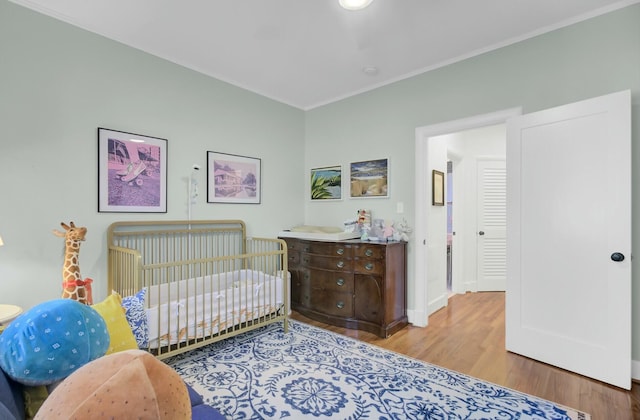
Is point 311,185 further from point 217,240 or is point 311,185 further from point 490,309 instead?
point 490,309

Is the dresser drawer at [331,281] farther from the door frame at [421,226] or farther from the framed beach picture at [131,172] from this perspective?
the framed beach picture at [131,172]

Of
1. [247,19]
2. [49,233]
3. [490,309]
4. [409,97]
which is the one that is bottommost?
[490,309]

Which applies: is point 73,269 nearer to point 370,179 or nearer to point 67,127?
point 67,127

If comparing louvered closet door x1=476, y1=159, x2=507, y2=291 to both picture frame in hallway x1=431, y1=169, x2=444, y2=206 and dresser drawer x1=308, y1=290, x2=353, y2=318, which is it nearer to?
picture frame in hallway x1=431, y1=169, x2=444, y2=206

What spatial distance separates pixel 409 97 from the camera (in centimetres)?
317

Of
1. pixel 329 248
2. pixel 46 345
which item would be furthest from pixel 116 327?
pixel 329 248

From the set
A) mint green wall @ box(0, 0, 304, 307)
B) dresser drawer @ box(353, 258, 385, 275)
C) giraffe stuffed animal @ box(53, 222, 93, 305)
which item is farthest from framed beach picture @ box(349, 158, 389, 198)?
giraffe stuffed animal @ box(53, 222, 93, 305)

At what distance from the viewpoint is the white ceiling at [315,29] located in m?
2.09

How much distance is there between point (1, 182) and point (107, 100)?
2.98 feet

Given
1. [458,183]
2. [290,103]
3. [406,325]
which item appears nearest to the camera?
[406,325]

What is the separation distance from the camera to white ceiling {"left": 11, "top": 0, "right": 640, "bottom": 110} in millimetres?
2094

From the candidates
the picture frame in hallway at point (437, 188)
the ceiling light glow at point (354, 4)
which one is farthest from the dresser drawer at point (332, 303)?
the ceiling light glow at point (354, 4)

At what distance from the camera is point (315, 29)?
234 centimetres

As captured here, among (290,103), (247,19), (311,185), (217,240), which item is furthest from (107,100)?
(311,185)
